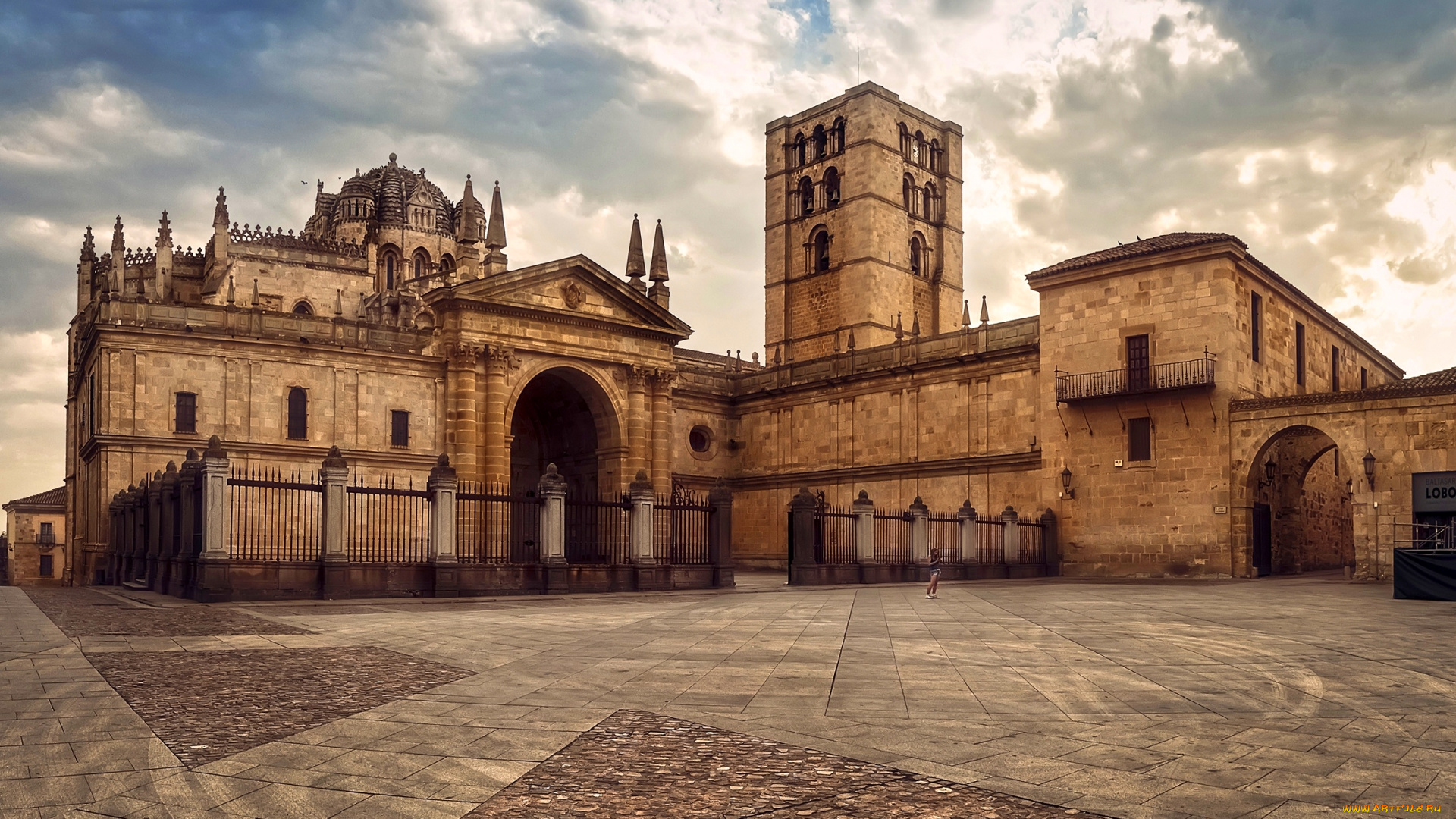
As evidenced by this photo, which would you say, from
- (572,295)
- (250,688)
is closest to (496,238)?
(572,295)

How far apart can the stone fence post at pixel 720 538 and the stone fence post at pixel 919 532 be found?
6038mm

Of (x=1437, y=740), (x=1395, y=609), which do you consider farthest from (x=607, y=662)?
(x=1395, y=609)

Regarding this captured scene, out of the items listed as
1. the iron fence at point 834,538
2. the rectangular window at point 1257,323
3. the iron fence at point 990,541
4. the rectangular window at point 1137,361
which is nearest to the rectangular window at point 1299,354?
the rectangular window at point 1257,323

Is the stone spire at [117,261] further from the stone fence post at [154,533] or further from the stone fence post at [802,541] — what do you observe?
the stone fence post at [802,541]

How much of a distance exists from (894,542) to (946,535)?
6.03ft

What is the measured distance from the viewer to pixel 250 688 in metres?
9.19

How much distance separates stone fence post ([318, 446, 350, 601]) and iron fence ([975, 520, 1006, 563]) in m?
18.4

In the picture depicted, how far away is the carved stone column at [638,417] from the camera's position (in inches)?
1585

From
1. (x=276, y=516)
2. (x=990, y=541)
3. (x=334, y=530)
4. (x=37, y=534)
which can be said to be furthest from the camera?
(x=37, y=534)

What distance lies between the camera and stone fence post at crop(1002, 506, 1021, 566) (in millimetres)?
34062

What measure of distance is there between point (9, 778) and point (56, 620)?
441 inches

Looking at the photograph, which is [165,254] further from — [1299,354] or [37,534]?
[1299,354]

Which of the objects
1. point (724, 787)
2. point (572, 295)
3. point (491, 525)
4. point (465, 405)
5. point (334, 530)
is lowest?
point (724, 787)

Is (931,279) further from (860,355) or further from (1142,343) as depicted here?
(1142,343)
